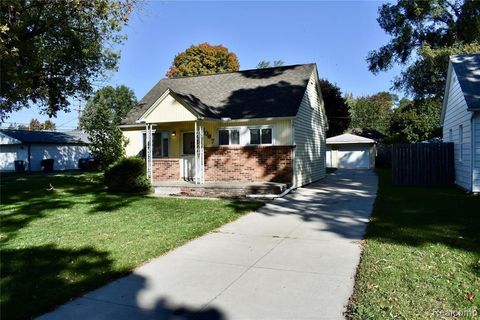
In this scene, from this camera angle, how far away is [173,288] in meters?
5.02

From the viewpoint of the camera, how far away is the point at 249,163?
1633 cm

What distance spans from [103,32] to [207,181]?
283 inches

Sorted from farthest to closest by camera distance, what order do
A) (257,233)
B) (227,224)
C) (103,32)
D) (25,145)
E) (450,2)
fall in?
(25,145), (450,2), (103,32), (227,224), (257,233)

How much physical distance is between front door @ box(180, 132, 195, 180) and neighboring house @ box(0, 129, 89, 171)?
22.2 metres

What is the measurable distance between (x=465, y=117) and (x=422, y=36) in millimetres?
22599

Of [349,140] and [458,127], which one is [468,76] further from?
[349,140]

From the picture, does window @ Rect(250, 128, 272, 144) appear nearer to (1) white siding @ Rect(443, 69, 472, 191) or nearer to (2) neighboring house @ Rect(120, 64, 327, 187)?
(2) neighboring house @ Rect(120, 64, 327, 187)

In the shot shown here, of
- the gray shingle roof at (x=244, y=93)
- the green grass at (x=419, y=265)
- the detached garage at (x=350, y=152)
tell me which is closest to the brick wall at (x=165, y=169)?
the gray shingle roof at (x=244, y=93)

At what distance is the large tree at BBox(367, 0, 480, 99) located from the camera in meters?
30.4

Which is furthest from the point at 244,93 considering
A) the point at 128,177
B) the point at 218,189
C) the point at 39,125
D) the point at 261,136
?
the point at 39,125

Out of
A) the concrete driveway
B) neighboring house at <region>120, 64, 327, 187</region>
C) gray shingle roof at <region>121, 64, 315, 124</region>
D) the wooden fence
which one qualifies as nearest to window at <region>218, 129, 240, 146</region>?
neighboring house at <region>120, 64, 327, 187</region>

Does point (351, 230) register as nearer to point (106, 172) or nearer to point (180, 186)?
point (180, 186)

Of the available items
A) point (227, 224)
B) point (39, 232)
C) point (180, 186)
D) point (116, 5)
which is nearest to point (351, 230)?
point (227, 224)

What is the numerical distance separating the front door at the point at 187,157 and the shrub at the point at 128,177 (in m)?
2.95
